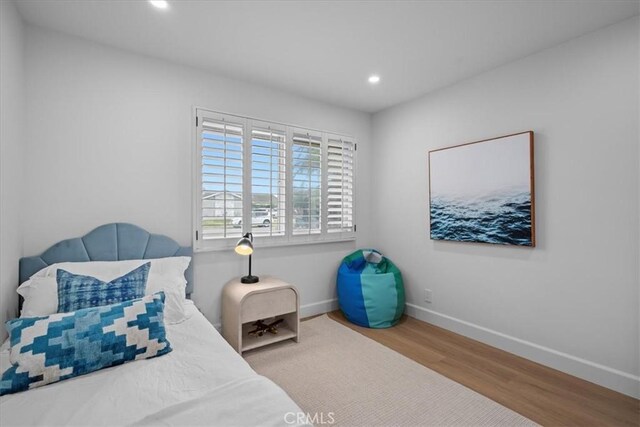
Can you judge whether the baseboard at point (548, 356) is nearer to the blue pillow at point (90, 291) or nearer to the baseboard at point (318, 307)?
the baseboard at point (318, 307)

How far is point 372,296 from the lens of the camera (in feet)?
10.4

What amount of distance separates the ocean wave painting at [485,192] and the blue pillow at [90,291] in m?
2.80

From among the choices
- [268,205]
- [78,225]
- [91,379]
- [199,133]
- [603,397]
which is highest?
Answer: [199,133]

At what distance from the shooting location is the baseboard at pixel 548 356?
205 centimetres

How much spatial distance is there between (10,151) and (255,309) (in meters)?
1.97

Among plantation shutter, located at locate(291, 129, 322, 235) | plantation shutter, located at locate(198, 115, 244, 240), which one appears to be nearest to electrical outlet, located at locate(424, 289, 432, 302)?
plantation shutter, located at locate(291, 129, 322, 235)

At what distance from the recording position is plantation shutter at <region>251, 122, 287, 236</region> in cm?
302

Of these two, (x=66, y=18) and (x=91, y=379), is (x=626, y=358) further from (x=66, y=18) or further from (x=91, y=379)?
(x=66, y=18)

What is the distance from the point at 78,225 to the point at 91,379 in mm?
1414

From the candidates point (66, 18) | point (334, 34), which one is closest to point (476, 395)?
point (334, 34)

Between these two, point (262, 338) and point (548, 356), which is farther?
point (262, 338)

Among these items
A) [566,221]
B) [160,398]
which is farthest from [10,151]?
[566,221]

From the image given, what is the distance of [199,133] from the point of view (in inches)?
107

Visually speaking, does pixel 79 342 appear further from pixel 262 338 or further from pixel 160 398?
pixel 262 338
